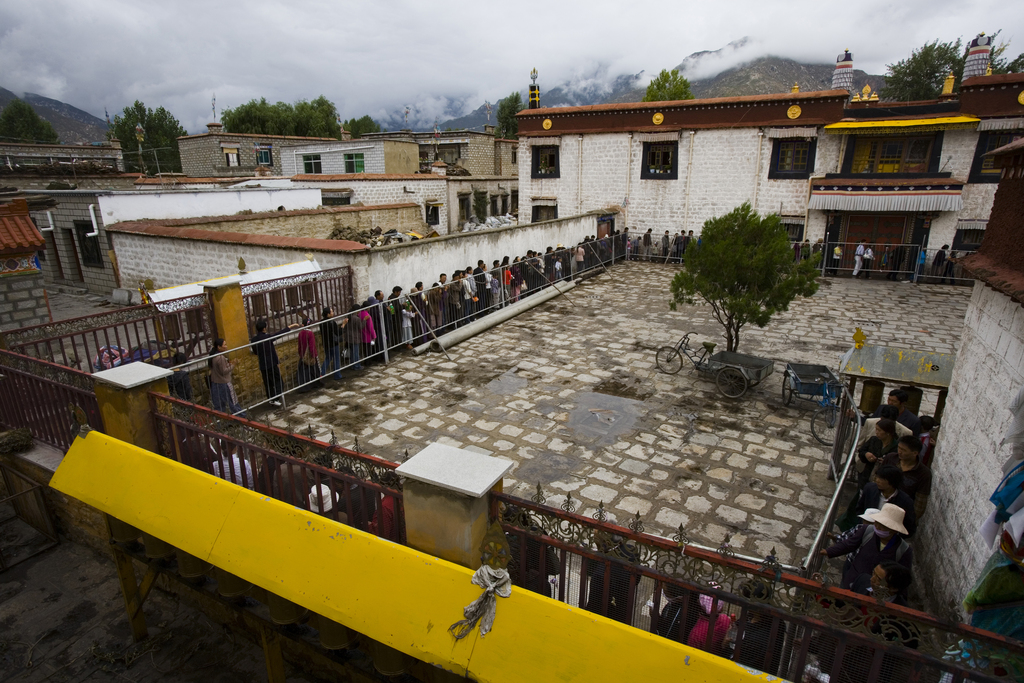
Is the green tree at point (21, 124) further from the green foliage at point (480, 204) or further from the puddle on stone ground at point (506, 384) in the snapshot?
the puddle on stone ground at point (506, 384)

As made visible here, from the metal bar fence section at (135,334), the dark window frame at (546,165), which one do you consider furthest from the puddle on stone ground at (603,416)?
the dark window frame at (546,165)

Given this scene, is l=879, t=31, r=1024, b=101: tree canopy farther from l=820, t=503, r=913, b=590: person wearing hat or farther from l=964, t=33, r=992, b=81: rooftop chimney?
l=820, t=503, r=913, b=590: person wearing hat

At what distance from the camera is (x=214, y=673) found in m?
4.67

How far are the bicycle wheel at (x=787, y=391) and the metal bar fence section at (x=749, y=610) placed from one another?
6653 mm

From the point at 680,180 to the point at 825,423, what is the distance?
57.1 ft

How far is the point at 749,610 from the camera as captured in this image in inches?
111

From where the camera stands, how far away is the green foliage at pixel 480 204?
110ft

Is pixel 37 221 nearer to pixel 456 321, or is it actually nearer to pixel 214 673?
pixel 456 321

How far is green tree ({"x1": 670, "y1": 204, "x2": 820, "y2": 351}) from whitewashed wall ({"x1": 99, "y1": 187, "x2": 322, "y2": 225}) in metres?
15.1

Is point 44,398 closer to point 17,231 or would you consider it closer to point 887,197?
point 17,231

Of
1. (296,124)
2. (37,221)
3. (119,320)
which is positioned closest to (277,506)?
(119,320)

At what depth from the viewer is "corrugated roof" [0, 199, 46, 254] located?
8.37 m

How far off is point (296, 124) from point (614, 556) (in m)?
58.3

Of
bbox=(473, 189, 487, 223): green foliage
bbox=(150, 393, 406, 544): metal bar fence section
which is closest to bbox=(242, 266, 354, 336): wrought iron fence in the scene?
bbox=(150, 393, 406, 544): metal bar fence section
